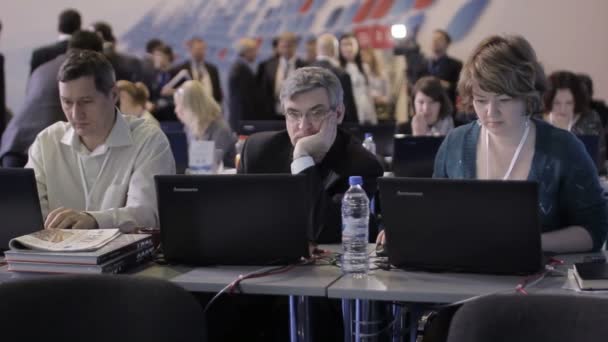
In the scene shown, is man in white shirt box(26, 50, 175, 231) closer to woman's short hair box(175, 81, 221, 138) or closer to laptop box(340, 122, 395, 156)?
woman's short hair box(175, 81, 221, 138)

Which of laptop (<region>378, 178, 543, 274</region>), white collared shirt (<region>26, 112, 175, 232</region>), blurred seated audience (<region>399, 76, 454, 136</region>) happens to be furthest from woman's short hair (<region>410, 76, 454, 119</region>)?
laptop (<region>378, 178, 543, 274</region>)

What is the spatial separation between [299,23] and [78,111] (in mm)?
7586

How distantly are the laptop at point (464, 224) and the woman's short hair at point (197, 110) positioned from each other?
11.8 feet

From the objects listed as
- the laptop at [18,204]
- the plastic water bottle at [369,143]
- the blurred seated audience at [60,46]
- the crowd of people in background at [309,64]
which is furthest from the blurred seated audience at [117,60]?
the laptop at [18,204]

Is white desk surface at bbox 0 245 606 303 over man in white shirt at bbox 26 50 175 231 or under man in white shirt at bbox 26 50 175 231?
under

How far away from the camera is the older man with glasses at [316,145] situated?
10.1 ft

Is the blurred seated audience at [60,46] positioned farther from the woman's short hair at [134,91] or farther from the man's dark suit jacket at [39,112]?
the man's dark suit jacket at [39,112]

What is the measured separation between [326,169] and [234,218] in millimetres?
736

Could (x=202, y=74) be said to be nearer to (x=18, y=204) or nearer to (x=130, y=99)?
(x=130, y=99)

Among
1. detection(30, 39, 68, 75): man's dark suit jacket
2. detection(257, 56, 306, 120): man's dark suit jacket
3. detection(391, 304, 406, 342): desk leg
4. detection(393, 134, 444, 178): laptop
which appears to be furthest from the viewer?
detection(257, 56, 306, 120): man's dark suit jacket

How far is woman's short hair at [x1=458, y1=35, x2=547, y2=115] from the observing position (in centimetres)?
267

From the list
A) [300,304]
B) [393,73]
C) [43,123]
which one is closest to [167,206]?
[300,304]

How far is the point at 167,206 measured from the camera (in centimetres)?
250

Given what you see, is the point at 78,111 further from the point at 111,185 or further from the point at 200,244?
the point at 200,244
